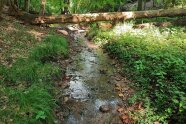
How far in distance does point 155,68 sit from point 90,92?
2227 mm

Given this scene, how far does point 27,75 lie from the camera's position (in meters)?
7.50

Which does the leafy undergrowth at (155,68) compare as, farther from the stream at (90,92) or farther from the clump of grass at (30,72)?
the clump of grass at (30,72)

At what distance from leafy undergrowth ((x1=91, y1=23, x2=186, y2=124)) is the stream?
0.61 m

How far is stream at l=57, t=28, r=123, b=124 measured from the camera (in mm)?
6500

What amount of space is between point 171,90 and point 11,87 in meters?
4.31

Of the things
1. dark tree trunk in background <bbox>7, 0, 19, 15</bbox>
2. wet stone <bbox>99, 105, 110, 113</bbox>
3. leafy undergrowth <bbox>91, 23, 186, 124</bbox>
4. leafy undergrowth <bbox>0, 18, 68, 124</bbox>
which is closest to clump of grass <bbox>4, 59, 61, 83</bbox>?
leafy undergrowth <bbox>0, 18, 68, 124</bbox>

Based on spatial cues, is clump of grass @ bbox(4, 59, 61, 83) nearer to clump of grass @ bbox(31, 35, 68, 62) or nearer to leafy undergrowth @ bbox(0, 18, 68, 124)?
leafy undergrowth @ bbox(0, 18, 68, 124)

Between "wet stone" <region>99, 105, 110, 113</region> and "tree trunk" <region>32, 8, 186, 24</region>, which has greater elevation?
"tree trunk" <region>32, 8, 186, 24</region>

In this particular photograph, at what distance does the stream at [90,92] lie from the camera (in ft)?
21.3

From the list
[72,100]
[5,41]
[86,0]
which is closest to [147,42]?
[72,100]

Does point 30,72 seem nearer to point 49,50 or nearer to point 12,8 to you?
point 49,50

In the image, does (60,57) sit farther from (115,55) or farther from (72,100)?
(72,100)

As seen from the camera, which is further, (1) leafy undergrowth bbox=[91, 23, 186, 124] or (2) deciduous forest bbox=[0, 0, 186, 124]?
(1) leafy undergrowth bbox=[91, 23, 186, 124]

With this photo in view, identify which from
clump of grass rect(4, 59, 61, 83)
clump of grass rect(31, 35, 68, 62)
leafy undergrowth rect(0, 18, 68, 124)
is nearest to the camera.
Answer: leafy undergrowth rect(0, 18, 68, 124)
